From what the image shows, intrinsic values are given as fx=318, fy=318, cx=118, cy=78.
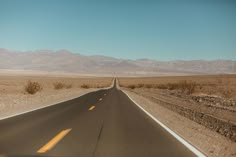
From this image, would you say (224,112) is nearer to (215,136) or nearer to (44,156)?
(215,136)

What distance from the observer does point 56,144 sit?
303 inches

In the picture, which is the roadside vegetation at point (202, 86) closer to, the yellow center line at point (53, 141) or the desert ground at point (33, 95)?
the desert ground at point (33, 95)

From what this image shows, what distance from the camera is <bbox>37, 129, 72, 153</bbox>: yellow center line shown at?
7.12 meters

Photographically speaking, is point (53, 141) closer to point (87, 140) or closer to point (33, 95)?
point (87, 140)

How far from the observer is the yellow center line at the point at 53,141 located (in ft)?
23.4

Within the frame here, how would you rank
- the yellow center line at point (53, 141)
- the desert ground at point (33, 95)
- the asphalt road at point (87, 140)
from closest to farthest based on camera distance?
the asphalt road at point (87, 140)
the yellow center line at point (53, 141)
the desert ground at point (33, 95)

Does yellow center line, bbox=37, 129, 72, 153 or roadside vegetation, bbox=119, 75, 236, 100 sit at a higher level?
yellow center line, bbox=37, 129, 72, 153

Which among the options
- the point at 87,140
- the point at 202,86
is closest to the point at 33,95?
the point at 87,140

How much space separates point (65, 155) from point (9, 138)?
8.42 feet

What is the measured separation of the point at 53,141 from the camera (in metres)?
8.07

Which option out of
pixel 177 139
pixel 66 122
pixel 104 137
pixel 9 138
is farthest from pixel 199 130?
pixel 9 138

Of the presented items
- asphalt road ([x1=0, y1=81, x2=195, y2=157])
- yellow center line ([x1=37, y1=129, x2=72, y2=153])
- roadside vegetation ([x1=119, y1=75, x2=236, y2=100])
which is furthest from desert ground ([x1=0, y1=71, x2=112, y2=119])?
roadside vegetation ([x1=119, y1=75, x2=236, y2=100])

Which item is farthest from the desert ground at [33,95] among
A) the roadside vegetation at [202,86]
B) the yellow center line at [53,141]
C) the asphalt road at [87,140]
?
the roadside vegetation at [202,86]

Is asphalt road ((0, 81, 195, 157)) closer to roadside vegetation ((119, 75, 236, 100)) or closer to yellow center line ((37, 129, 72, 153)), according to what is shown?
yellow center line ((37, 129, 72, 153))
